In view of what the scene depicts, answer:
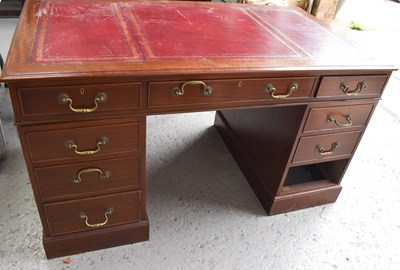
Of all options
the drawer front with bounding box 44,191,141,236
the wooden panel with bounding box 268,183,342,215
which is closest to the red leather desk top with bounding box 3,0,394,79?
the drawer front with bounding box 44,191,141,236

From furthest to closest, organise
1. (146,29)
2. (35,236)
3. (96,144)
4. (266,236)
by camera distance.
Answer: (266,236)
(35,236)
(146,29)
(96,144)

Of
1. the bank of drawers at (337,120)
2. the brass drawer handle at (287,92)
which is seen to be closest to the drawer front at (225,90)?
the brass drawer handle at (287,92)

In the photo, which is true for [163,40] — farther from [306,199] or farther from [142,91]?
[306,199]

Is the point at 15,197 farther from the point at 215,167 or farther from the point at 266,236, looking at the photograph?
the point at 266,236

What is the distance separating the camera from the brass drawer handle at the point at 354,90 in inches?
51.9

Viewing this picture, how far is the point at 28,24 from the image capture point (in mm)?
1208

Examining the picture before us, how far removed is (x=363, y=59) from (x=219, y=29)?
59 cm

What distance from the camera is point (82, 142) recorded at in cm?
110

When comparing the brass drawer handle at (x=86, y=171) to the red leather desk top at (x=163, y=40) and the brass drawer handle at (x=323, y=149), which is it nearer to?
the red leather desk top at (x=163, y=40)

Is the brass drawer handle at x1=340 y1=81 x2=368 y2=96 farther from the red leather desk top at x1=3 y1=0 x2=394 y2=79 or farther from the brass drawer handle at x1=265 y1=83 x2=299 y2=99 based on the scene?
the brass drawer handle at x1=265 y1=83 x2=299 y2=99

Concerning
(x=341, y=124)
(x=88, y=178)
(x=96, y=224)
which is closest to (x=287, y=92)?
(x=341, y=124)

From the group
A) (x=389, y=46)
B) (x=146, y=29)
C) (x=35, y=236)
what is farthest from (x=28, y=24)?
(x=389, y=46)

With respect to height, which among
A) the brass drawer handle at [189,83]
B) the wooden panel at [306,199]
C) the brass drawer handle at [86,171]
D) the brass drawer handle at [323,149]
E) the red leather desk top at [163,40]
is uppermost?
the red leather desk top at [163,40]

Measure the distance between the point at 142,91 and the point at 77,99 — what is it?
0.64ft
